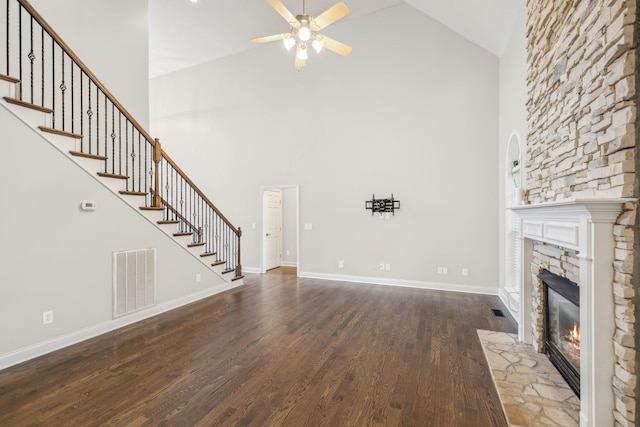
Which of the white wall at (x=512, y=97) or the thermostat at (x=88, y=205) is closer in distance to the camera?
the thermostat at (x=88, y=205)

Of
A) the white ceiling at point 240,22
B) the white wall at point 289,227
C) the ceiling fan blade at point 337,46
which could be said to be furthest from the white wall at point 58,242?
the white wall at point 289,227

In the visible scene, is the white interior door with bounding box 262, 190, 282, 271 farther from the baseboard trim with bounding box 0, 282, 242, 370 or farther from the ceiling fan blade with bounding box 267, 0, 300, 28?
the ceiling fan blade with bounding box 267, 0, 300, 28

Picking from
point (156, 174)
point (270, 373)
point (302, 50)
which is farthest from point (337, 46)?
point (270, 373)

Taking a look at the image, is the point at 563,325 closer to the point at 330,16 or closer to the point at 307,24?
the point at 330,16

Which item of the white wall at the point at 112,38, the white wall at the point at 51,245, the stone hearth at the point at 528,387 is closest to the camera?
the stone hearth at the point at 528,387

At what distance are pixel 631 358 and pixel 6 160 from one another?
16.9ft

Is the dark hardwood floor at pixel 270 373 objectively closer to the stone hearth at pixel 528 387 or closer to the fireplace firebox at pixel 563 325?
the stone hearth at pixel 528 387

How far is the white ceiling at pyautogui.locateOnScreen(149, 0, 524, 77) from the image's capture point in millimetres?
4719

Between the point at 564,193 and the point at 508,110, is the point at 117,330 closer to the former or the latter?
the point at 564,193

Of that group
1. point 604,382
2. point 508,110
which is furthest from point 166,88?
point 604,382

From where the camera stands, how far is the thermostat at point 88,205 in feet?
11.4

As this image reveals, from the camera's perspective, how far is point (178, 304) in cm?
478

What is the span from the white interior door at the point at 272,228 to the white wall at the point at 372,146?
250mm

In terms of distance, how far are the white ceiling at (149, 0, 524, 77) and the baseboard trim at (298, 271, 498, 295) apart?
4.25 meters
